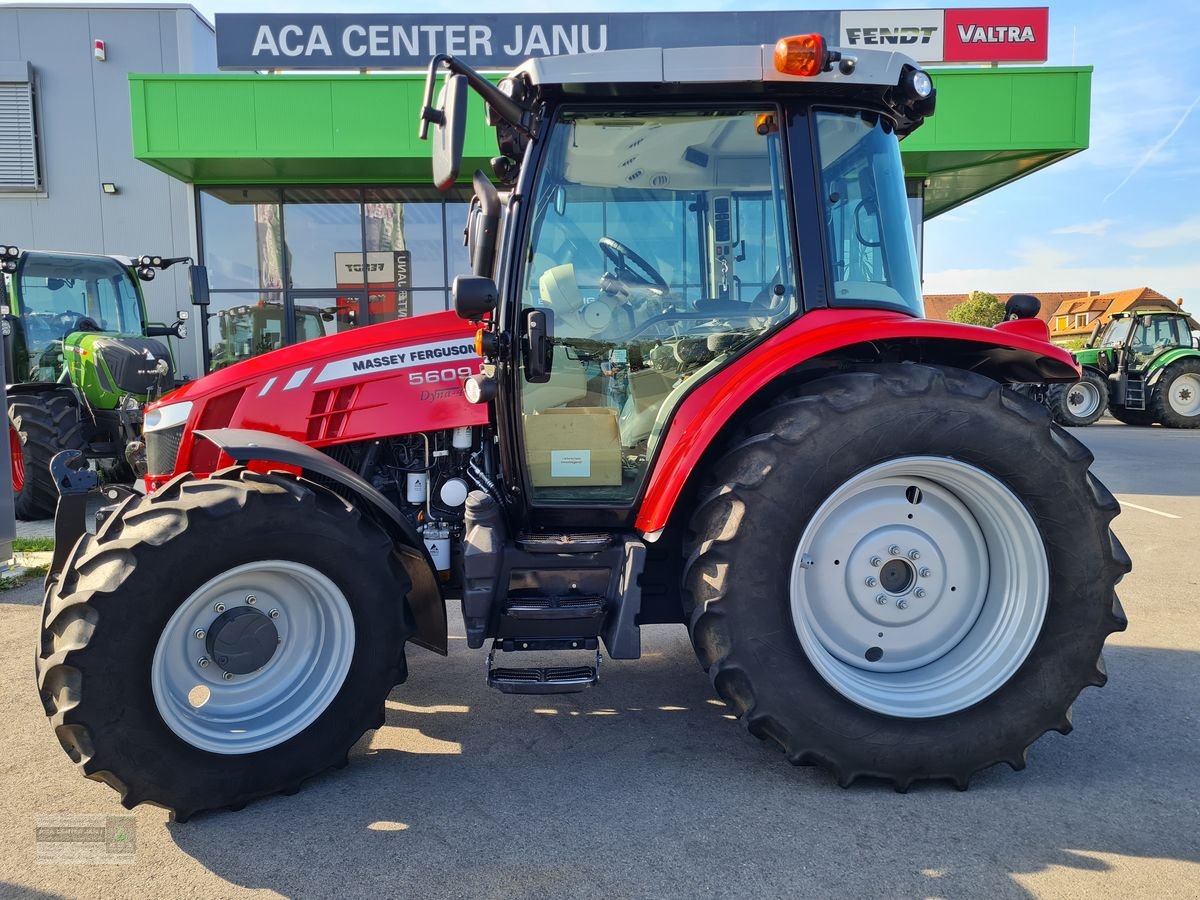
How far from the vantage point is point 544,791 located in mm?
2568

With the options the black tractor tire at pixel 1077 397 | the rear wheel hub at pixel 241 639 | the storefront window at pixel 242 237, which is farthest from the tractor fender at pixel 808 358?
the black tractor tire at pixel 1077 397

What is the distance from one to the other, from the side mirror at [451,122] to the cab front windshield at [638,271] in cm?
45

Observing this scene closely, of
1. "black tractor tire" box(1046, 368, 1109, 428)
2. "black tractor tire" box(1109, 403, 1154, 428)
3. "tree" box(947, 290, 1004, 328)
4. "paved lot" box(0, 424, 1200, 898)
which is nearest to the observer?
"paved lot" box(0, 424, 1200, 898)

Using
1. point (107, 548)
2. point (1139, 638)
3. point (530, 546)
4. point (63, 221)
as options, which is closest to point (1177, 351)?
point (1139, 638)

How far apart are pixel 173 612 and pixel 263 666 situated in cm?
36

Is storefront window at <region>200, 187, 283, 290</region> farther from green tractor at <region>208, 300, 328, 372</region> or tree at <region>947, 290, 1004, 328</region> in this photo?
tree at <region>947, 290, 1004, 328</region>

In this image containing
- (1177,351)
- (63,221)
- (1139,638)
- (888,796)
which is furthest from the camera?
(1177,351)

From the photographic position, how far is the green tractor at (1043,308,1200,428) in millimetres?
15797

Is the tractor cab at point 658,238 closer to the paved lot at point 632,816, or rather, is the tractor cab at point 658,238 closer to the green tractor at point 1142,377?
the paved lot at point 632,816

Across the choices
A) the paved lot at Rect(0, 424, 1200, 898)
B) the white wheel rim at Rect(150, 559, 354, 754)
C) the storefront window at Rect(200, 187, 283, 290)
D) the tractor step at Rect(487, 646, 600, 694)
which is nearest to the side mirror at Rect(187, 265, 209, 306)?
the storefront window at Rect(200, 187, 283, 290)

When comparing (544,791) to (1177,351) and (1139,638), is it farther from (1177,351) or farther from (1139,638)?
(1177,351)

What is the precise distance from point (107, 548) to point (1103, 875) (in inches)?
114

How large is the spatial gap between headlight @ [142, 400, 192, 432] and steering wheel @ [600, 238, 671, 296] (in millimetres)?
1696

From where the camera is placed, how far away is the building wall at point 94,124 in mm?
14539
